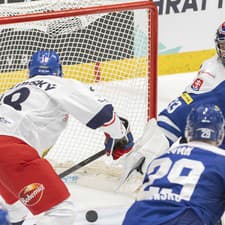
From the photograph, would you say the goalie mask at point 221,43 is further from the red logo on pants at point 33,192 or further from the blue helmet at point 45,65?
the red logo on pants at point 33,192

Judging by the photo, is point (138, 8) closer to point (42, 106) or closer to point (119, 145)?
point (119, 145)

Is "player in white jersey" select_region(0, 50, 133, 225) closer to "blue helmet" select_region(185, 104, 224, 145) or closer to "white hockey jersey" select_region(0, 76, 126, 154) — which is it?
"white hockey jersey" select_region(0, 76, 126, 154)

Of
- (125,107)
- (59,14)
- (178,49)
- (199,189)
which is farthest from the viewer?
(178,49)

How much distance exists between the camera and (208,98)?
320 centimetres

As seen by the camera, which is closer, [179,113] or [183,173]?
[183,173]

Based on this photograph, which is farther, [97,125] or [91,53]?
[91,53]

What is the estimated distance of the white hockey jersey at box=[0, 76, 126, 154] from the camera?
9.81 ft

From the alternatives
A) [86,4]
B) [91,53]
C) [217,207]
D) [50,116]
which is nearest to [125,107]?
[91,53]

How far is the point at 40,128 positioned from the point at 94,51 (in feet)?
4.65

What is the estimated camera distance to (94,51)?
4395 millimetres

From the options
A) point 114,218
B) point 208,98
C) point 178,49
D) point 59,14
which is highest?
point 59,14

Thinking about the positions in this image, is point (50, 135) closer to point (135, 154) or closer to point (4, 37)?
point (135, 154)

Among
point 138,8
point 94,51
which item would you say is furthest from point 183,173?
point 94,51

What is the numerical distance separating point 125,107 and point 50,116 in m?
1.33
